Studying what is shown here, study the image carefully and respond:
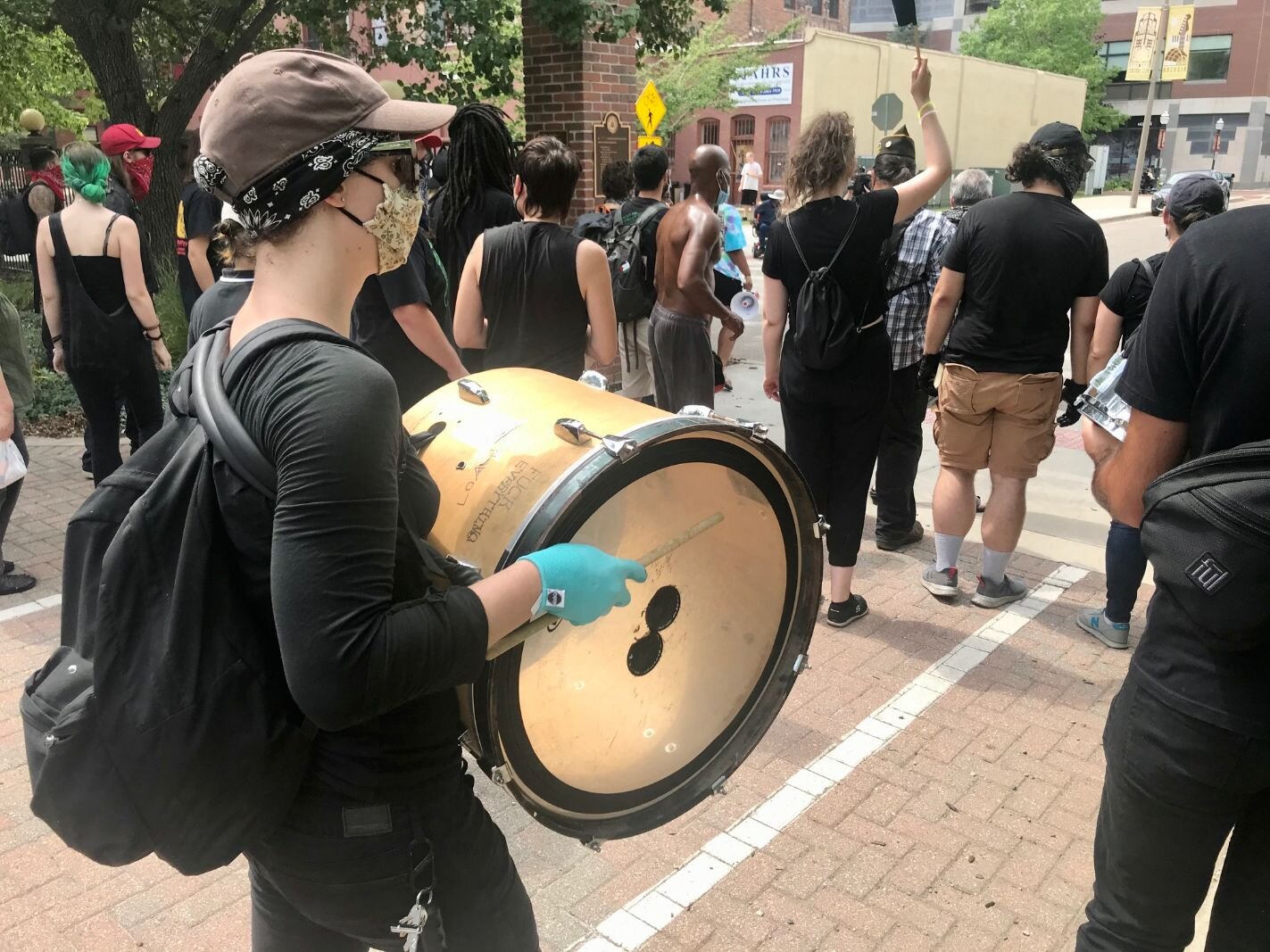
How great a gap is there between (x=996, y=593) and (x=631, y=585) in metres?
3.40

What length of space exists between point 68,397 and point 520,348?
6055 millimetres

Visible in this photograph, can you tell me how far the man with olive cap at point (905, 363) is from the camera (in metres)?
5.13

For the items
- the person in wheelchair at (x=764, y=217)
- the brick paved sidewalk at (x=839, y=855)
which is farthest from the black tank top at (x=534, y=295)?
the person in wheelchair at (x=764, y=217)

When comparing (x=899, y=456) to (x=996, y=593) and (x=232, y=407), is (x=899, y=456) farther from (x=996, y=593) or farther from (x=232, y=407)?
(x=232, y=407)

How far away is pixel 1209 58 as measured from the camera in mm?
50125

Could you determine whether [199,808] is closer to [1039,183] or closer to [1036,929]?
[1036,929]

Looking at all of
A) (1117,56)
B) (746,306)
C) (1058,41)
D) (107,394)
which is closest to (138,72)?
(107,394)

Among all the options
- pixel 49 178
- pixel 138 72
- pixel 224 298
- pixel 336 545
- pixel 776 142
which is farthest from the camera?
pixel 776 142

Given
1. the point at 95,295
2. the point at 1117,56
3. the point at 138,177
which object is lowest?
the point at 95,295

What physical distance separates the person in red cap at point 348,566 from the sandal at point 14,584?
3822 millimetres

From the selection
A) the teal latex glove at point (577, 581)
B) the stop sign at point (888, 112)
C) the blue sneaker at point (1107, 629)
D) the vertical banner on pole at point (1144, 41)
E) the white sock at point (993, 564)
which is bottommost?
the blue sneaker at point (1107, 629)

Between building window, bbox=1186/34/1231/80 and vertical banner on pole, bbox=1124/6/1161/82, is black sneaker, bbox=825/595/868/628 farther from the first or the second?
building window, bbox=1186/34/1231/80

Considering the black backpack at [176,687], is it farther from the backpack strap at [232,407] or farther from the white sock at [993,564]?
the white sock at [993,564]

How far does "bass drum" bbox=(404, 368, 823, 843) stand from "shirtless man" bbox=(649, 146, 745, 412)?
326 centimetres
